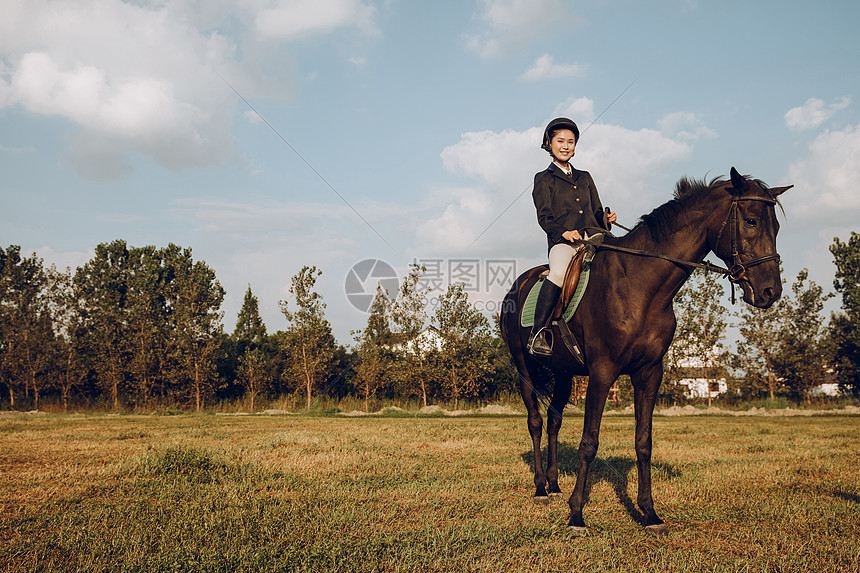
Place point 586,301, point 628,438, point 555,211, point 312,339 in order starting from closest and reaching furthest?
point 586,301 < point 555,211 < point 628,438 < point 312,339

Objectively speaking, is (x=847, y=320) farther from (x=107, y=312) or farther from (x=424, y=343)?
(x=107, y=312)

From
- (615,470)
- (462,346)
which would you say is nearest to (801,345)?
(462,346)

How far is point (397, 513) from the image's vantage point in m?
5.77

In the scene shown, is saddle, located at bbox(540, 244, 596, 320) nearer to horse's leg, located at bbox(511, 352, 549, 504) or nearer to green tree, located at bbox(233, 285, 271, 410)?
horse's leg, located at bbox(511, 352, 549, 504)

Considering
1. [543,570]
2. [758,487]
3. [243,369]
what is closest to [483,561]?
[543,570]

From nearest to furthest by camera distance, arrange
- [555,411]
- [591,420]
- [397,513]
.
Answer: [397,513] < [591,420] < [555,411]

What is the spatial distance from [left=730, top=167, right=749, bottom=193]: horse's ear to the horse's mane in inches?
11.2

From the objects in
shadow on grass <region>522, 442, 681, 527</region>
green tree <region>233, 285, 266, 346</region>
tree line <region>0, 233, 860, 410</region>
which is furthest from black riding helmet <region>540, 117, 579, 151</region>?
green tree <region>233, 285, 266, 346</region>

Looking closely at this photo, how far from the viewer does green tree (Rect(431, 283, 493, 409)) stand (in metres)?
33.8

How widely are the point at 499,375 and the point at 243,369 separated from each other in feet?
62.2

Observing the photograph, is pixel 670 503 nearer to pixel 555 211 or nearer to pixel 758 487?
pixel 758 487

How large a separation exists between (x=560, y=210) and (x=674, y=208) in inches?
55.9

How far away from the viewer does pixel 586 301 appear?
6371 mm

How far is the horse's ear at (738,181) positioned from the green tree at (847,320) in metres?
43.5
